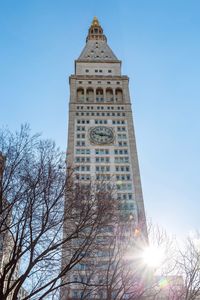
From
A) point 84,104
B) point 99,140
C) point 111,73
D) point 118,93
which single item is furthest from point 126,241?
point 111,73

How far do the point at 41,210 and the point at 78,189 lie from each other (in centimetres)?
186

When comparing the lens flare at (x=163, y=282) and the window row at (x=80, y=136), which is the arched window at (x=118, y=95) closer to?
the window row at (x=80, y=136)

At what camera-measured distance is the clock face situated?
57.8m

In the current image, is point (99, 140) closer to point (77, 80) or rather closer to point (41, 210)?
point (77, 80)

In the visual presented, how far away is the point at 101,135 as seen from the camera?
194ft

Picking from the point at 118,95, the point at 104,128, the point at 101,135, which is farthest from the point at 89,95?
the point at 101,135

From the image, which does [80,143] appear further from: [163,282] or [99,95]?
[163,282]

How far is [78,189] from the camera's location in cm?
1386

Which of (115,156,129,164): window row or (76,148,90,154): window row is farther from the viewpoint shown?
(76,148,90,154): window row

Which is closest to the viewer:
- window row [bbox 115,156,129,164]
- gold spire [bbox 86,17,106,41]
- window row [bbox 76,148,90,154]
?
window row [bbox 115,156,129,164]

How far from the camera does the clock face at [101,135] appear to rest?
57.8 meters

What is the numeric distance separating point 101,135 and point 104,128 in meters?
1.81

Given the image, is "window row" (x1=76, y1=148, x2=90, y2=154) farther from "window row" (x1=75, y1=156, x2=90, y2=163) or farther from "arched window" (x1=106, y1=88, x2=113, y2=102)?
"arched window" (x1=106, y1=88, x2=113, y2=102)

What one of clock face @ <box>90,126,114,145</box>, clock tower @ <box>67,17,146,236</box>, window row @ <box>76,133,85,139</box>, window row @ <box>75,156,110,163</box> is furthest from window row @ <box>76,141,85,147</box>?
window row @ <box>75,156,110,163</box>
